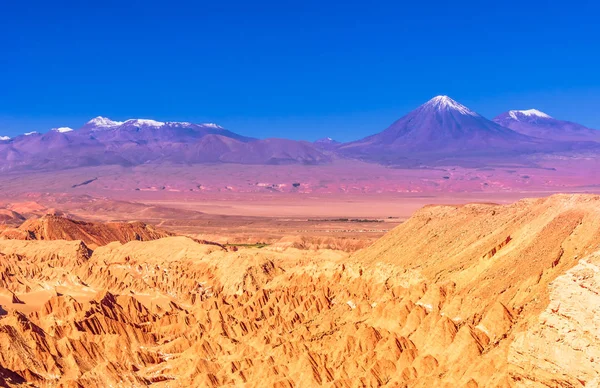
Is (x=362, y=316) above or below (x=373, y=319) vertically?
below

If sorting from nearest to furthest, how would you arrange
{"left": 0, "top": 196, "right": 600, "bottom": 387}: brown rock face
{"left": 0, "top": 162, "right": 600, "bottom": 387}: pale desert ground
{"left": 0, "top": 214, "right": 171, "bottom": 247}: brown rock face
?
{"left": 0, "top": 196, "right": 600, "bottom": 387}: brown rock face
{"left": 0, "top": 162, "right": 600, "bottom": 387}: pale desert ground
{"left": 0, "top": 214, "right": 171, "bottom": 247}: brown rock face

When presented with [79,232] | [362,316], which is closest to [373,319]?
[362,316]

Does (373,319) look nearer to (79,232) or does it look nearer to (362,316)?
(362,316)

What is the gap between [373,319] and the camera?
65.4 metres

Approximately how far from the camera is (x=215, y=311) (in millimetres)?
81562

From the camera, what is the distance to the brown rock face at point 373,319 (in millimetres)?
41875

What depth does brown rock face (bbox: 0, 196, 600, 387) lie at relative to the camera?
4188 centimetres

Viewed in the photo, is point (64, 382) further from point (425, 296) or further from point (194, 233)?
point (194, 233)

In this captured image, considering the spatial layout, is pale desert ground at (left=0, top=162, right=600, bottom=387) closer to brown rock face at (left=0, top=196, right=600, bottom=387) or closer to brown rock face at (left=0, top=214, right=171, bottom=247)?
brown rock face at (left=0, top=196, right=600, bottom=387)

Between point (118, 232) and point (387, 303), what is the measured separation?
93.3m

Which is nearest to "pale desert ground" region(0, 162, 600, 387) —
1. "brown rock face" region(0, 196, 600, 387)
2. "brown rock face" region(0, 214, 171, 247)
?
"brown rock face" region(0, 196, 600, 387)

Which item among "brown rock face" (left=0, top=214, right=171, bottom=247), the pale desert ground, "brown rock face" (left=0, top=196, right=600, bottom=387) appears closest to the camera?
"brown rock face" (left=0, top=196, right=600, bottom=387)

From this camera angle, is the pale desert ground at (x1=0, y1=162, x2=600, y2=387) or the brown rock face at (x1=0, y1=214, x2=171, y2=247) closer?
the pale desert ground at (x1=0, y1=162, x2=600, y2=387)

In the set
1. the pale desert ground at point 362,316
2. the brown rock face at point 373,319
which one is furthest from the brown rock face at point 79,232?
the brown rock face at point 373,319
